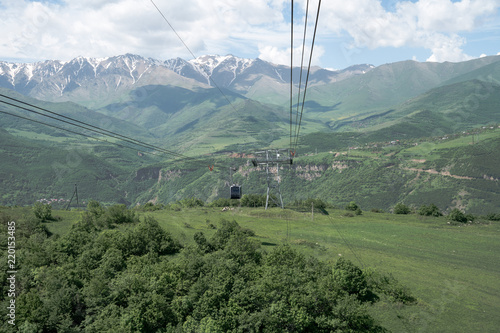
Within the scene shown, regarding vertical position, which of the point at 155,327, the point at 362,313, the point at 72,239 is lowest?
the point at 155,327

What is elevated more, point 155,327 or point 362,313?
point 362,313

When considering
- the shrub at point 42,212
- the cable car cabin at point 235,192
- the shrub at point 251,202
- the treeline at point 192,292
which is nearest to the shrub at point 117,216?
the shrub at point 42,212

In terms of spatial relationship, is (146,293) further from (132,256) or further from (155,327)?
(132,256)

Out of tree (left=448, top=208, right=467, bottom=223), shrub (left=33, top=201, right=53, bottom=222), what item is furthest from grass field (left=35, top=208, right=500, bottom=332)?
tree (left=448, top=208, right=467, bottom=223)

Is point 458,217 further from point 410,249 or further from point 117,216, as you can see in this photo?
point 117,216

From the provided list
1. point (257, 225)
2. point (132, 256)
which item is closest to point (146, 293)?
point (132, 256)

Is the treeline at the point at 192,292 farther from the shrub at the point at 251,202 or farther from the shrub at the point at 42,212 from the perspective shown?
the shrub at the point at 251,202

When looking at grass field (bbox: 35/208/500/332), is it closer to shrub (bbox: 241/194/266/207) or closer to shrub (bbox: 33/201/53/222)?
shrub (bbox: 33/201/53/222)
